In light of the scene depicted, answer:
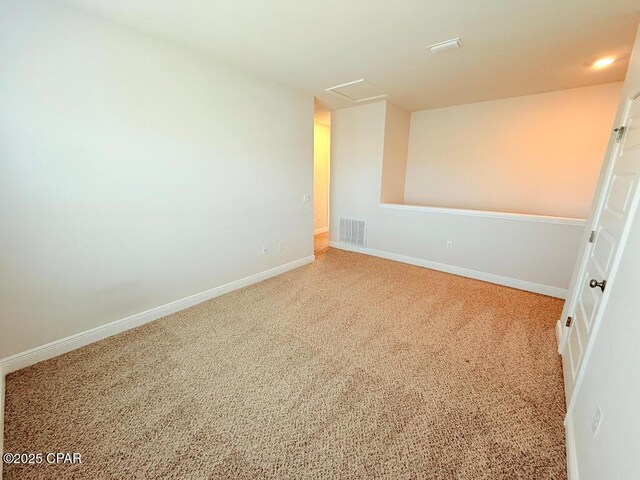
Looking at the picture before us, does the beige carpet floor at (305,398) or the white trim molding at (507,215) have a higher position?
the white trim molding at (507,215)

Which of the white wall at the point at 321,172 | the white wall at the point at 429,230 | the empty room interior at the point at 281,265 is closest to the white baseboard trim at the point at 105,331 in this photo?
the empty room interior at the point at 281,265

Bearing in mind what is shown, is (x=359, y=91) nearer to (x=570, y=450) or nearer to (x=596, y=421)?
(x=596, y=421)

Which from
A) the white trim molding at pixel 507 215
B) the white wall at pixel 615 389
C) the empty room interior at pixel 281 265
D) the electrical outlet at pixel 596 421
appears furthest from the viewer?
the white trim molding at pixel 507 215

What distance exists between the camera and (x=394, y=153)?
14.2 ft

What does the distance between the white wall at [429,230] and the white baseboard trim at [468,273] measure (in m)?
0.02

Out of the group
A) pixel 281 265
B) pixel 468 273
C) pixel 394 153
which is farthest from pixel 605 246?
pixel 394 153

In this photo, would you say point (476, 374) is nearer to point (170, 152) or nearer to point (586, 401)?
point (586, 401)

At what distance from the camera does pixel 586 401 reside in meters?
1.20

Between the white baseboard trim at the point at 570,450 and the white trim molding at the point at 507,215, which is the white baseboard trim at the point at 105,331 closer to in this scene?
the white trim molding at the point at 507,215

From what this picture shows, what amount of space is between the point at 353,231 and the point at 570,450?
3691mm

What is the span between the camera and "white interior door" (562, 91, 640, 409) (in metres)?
1.30

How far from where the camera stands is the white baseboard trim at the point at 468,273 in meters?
3.02

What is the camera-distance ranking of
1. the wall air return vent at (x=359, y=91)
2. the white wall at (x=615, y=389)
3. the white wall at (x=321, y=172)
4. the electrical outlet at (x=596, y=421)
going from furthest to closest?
1. the white wall at (x=321, y=172)
2. the wall air return vent at (x=359, y=91)
3. the electrical outlet at (x=596, y=421)
4. the white wall at (x=615, y=389)

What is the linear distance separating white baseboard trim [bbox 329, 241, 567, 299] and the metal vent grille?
0.34 feet
